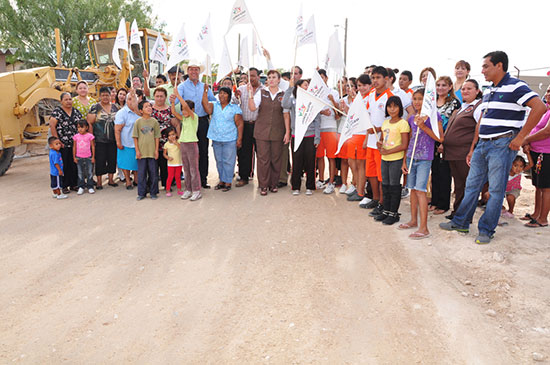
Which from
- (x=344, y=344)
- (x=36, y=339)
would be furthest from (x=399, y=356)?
(x=36, y=339)

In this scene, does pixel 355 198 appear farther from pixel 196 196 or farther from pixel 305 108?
pixel 196 196

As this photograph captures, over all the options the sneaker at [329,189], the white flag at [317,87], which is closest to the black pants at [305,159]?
the sneaker at [329,189]

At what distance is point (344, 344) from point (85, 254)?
290cm

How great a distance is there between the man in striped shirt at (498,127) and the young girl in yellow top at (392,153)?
2.76ft

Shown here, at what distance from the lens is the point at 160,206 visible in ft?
19.4

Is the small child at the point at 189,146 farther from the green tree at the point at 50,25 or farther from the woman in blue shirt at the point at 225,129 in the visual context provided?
the green tree at the point at 50,25

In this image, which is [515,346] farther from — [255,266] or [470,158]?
[470,158]

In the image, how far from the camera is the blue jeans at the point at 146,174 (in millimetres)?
6328

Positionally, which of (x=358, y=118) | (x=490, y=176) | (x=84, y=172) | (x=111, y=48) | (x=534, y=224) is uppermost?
(x=111, y=48)

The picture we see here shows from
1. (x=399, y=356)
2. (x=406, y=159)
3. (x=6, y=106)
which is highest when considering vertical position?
(x=6, y=106)

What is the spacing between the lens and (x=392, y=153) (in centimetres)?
489

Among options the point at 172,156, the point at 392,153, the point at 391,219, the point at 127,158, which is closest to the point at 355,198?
the point at 391,219

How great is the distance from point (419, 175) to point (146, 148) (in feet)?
13.7

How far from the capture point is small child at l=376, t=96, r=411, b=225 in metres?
4.82
